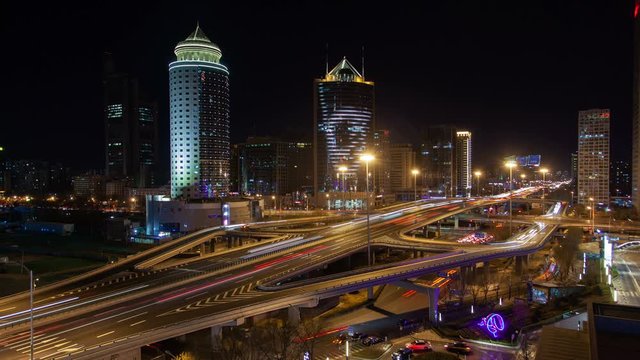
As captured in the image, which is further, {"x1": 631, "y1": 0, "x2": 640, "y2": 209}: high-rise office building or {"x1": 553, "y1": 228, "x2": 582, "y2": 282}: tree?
{"x1": 631, "y1": 0, "x2": 640, "y2": 209}: high-rise office building

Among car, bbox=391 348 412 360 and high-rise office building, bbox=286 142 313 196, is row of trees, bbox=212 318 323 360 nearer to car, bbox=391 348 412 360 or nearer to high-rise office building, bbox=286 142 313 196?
car, bbox=391 348 412 360

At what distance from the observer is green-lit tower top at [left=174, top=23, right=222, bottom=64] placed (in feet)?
324

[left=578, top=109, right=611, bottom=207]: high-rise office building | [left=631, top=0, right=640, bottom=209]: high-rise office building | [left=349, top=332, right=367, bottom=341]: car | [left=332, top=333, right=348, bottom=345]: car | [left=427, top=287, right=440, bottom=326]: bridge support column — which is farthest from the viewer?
[left=578, top=109, right=611, bottom=207]: high-rise office building

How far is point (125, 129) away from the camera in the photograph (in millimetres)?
185625

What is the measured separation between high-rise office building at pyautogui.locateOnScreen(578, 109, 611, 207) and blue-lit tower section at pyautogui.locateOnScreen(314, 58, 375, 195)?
6213 cm

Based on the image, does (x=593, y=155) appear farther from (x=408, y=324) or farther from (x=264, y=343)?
(x=264, y=343)

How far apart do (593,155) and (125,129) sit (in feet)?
553

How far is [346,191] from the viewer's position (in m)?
133

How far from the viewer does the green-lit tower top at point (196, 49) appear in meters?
98.9

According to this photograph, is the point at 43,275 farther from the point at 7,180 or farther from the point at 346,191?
the point at 7,180

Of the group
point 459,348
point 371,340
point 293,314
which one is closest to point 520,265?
point 459,348

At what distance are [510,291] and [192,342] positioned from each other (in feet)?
102

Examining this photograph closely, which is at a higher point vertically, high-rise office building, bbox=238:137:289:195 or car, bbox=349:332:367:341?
high-rise office building, bbox=238:137:289:195

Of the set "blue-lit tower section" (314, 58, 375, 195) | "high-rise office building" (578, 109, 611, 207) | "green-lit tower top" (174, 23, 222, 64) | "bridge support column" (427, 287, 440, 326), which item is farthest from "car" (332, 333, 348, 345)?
"high-rise office building" (578, 109, 611, 207)
